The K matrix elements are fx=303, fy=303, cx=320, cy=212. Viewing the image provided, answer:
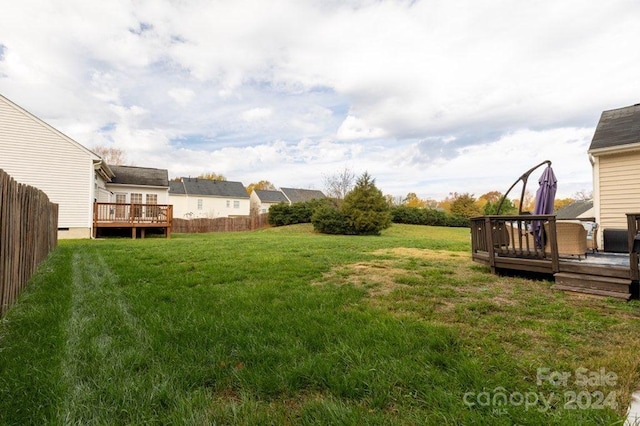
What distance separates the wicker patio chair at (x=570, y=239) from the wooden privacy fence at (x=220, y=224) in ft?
83.2

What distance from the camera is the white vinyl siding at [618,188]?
8.45m

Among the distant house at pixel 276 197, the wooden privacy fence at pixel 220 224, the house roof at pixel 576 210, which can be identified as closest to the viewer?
the wooden privacy fence at pixel 220 224

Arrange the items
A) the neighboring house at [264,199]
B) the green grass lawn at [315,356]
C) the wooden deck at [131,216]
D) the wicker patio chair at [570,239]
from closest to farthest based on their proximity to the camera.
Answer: the green grass lawn at [315,356] < the wicker patio chair at [570,239] < the wooden deck at [131,216] < the neighboring house at [264,199]

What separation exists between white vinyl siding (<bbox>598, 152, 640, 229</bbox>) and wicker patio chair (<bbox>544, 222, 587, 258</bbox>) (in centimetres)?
515

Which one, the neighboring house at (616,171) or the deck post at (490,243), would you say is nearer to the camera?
the deck post at (490,243)

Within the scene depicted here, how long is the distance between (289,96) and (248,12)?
7644 mm

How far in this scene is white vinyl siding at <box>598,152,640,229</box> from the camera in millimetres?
8453

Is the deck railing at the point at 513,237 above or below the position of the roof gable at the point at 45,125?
below

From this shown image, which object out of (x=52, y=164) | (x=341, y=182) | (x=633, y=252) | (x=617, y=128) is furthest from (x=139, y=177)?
(x=617, y=128)

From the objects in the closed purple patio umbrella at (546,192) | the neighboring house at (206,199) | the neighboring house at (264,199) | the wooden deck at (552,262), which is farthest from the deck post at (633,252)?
the neighboring house at (264,199)

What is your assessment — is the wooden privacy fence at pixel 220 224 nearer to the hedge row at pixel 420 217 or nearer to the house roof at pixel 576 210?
the hedge row at pixel 420 217

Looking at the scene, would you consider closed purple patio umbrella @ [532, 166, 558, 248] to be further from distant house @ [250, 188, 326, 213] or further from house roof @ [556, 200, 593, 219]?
distant house @ [250, 188, 326, 213]

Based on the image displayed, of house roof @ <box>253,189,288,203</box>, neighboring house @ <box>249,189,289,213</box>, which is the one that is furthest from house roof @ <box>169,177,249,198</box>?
house roof @ <box>253,189,288,203</box>

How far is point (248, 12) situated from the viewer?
8820 mm
